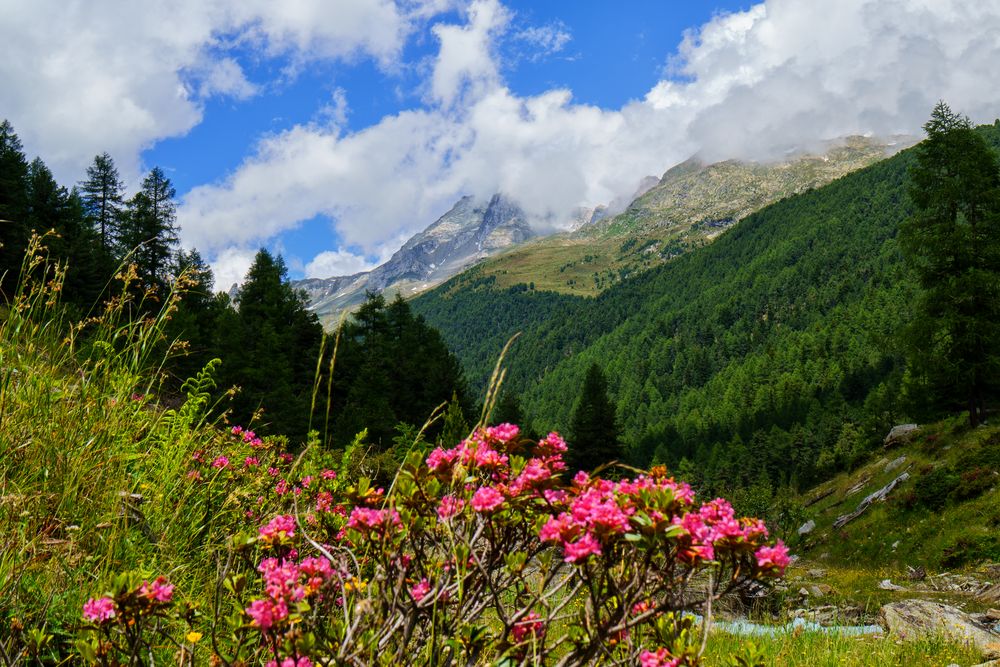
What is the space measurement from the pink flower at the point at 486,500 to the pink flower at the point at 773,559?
846 millimetres

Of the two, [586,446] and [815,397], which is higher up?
[586,446]

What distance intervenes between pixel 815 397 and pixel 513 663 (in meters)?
144

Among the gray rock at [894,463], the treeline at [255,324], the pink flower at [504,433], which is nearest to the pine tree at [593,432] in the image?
the treeline at [255,324]

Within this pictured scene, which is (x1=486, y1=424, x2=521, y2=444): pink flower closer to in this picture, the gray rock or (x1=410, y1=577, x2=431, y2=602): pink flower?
(x1=410, y1=577, x2=431, y2=602): pink flower

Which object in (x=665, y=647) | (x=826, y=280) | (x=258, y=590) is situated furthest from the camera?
(x=826, y=280)

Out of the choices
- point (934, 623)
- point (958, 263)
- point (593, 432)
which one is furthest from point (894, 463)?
point (934, 623)

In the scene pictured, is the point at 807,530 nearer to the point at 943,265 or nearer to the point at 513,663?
the point at 943,265

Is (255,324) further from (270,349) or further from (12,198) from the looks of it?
(12,198)

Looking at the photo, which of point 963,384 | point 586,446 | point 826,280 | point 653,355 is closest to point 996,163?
point 963,384

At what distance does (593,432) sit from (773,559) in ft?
123

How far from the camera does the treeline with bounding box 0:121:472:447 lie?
2747cm

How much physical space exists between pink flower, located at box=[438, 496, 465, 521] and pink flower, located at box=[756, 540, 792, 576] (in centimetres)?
100

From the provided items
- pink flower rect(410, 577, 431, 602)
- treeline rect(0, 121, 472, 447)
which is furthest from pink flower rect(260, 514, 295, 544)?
treeline rect(0, 121, 472, 447)

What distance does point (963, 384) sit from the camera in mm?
21422
